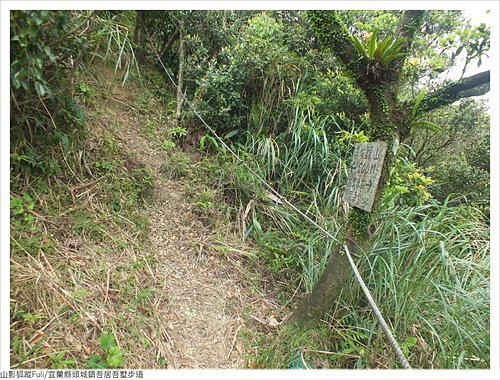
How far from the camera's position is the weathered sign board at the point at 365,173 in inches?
60.1

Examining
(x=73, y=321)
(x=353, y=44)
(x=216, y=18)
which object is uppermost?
(x=216, y=18)

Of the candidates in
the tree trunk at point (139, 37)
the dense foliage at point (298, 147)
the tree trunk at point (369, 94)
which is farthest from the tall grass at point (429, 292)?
the tree trunk at point (139, 37)

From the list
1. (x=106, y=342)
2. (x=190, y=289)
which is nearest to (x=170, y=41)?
(x=190, y=289)

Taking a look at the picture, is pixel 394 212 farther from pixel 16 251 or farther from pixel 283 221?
pixel 16 251

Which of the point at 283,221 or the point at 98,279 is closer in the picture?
the point at 98,279

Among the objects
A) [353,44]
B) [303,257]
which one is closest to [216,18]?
[353,44]

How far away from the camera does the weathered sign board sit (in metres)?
1.53

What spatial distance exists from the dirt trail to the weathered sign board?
1075 millimetres

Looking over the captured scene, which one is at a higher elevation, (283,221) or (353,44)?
(353,44)

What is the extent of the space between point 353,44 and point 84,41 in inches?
63.5

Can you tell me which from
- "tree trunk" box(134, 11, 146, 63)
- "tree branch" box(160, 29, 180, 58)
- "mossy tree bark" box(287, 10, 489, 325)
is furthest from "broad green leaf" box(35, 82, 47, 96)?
"tree branch" box(160, 29, 180, 58)

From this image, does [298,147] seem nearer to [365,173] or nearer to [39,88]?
[365,173]

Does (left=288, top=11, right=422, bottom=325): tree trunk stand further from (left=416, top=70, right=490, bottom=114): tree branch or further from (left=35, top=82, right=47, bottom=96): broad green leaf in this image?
(left=35, top=82, right=47, bottom=96): broad green leaf

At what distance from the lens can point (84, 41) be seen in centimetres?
180
